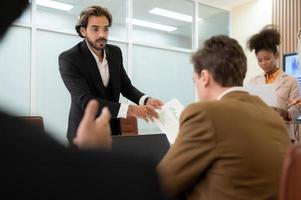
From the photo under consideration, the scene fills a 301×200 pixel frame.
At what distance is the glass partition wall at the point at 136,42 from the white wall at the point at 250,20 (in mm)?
253

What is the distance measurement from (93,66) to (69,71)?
138mm

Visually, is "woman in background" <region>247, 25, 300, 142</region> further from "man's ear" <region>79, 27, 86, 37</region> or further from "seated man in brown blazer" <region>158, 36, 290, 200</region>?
"seated man in brown blazer" <region>158, 36, 290, 200</region>

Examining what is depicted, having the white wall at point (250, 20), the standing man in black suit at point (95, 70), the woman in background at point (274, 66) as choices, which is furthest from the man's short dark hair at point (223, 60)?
the white wall at point (250, 20)

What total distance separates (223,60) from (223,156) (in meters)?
0.41

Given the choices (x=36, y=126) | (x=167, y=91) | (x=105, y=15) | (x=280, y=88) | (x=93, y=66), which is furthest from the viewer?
Result: (x=167, y=91)

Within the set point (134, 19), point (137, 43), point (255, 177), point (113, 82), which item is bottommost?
point (255, 177)

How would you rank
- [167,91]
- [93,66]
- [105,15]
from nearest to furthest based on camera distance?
[93,66]
[105,15]
[167,91]

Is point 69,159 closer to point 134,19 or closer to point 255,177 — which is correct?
point 255,177

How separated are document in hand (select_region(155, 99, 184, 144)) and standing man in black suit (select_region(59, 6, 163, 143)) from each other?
16cm

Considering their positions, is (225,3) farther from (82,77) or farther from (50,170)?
(50,170)

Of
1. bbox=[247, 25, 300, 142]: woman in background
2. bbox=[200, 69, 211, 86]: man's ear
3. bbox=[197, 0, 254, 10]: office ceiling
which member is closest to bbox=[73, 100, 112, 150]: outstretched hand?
bbox=[200, 69, 211, 86]: man's ear

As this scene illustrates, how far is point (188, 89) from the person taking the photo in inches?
258

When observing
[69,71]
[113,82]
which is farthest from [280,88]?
[69,71]

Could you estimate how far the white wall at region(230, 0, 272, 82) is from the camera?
20.5 feet
